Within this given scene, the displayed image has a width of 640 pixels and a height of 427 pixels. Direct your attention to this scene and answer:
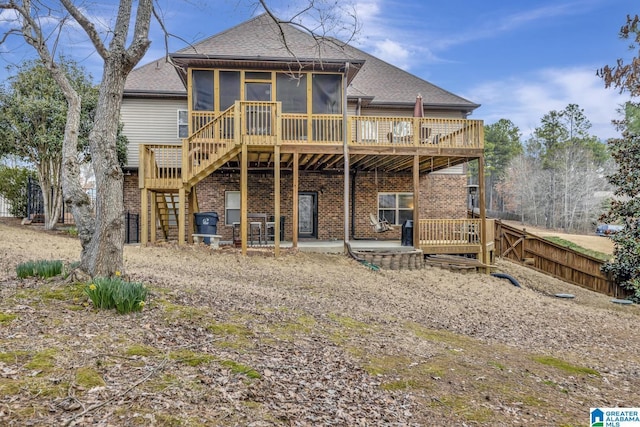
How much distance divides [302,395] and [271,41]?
15.4 metres

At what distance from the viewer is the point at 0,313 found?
409 cm

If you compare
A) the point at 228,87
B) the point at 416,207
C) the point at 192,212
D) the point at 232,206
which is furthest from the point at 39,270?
the point at 232,206

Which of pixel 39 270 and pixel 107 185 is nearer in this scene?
pixel 107 185

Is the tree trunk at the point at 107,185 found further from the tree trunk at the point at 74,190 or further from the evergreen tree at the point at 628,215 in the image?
the evergreen tree at the point at 628,215

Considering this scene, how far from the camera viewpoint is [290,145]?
12.4 meters

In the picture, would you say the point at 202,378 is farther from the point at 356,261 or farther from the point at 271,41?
the point at 271,41

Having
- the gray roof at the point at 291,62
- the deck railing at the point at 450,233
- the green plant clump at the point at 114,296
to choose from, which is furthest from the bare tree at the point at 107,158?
the deck railing at the point at 450,233

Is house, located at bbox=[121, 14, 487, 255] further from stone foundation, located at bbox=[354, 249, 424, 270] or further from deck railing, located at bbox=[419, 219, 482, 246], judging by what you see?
stone foundation, located at bbox=[354, 249, 424, 270]

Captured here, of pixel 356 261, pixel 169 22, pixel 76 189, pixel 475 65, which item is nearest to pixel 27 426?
pixel 76 189

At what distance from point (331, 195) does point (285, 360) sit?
12896mm

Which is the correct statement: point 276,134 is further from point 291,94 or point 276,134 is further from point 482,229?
point 482,229

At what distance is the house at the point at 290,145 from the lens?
12375 mm

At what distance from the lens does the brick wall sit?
1636 centimetres

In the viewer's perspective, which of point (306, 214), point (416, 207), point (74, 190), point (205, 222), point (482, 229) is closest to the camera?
point (74, 190)
